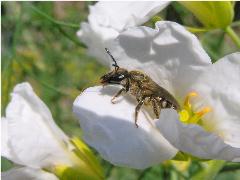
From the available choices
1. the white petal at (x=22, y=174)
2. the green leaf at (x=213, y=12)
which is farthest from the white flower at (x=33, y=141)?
the green leaf at (x=213, y=12)

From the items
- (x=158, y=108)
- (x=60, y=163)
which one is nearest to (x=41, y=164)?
(x=60, y=163)

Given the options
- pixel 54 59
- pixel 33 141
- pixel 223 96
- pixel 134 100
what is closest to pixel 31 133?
pixel 33 141

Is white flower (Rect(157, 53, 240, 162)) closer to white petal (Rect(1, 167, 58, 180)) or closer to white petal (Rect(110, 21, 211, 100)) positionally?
white petal (Rect(110, 21, 211, 100))

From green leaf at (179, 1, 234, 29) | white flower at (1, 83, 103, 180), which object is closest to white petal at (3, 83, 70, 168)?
white flower at (1, 83, 103, 180)

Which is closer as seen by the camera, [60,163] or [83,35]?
[60,163]

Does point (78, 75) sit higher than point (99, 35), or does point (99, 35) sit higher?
point (99, 35)

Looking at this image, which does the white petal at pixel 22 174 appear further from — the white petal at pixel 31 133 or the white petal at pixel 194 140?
the white petal at pixel 194 140

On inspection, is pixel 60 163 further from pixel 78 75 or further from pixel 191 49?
pixel 78 75

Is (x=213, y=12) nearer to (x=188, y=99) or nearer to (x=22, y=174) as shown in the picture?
(x=188, y=99)
